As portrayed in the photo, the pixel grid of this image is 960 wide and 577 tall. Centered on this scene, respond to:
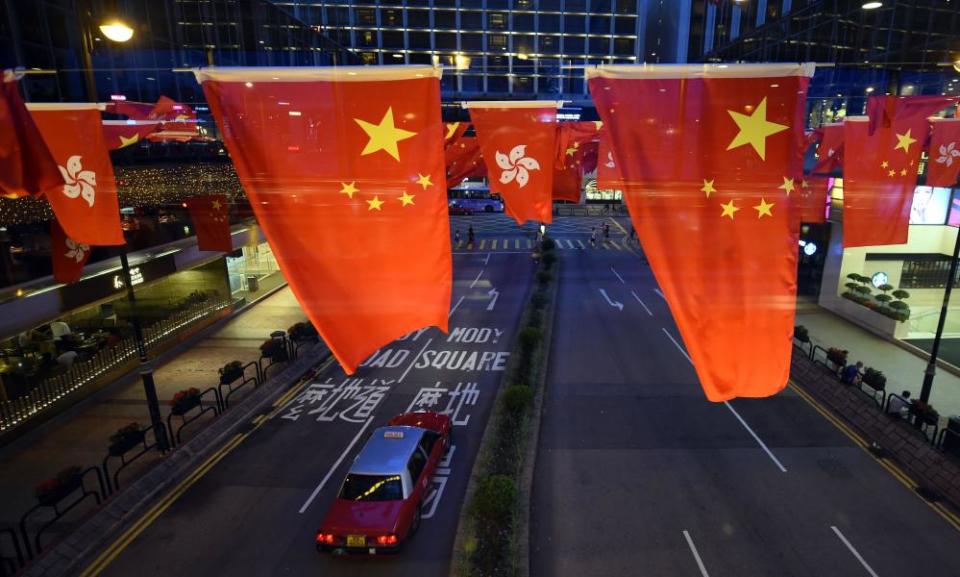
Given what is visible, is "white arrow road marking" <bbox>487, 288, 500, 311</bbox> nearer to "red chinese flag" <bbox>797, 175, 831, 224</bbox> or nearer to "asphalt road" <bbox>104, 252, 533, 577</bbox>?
"asphalt road" <bbox>104, 252, 533, 577</bbox>

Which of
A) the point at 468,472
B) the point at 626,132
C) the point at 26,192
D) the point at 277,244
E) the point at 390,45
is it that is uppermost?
the point at 390,45

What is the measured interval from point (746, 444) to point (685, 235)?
10.5m

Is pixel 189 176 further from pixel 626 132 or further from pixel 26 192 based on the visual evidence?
pixel 626 132

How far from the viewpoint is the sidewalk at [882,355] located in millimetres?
14902

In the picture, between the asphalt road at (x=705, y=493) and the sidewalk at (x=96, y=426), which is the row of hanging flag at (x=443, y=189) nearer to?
the asphalt road at (x=705, y=493)

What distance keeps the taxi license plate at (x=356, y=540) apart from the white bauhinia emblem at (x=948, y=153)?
1414 cm

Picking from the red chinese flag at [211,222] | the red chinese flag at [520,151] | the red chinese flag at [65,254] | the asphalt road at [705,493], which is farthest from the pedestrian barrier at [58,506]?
A: the red chinese flag at [520,151]

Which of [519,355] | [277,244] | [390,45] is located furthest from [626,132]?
[390,45]

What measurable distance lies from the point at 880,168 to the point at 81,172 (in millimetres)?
14065

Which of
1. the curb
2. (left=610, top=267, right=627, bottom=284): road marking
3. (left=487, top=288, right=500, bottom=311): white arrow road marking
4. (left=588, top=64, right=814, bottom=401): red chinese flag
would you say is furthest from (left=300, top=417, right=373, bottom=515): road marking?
(left=610, top=267, right=627, bottom=284): road marking

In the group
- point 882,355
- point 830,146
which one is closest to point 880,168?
point 830,146

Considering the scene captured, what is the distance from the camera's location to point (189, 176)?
19391 millimetres

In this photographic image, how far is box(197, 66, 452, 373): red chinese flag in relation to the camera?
13.9 feet

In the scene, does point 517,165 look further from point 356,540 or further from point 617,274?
point 617,274
